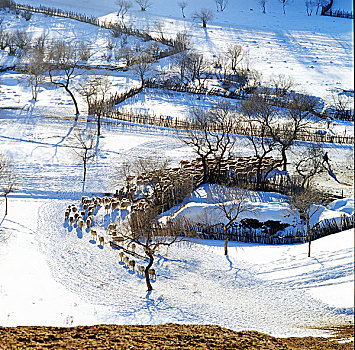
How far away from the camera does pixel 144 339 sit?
9469mm

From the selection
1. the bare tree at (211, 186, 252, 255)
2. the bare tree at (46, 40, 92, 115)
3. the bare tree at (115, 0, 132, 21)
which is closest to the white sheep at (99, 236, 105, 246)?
the bare tree at (211, 186, 252, 255)

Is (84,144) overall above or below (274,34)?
below

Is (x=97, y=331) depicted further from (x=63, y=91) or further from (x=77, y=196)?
(x=63, y=91)

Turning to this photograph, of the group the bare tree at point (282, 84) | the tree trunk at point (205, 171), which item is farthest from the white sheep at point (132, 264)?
the bare tree at point (282, 84)

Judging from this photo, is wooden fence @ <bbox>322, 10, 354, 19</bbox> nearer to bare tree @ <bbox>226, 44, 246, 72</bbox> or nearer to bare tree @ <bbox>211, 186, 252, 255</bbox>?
bare tree @ <bbox>226, 44, 246, 72</bbox>

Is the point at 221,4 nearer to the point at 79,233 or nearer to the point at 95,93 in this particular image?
the point at 95,93

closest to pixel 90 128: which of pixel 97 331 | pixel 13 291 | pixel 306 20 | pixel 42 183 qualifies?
pixel 42 183

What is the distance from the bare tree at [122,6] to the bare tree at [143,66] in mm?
16784

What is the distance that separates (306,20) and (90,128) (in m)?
42.9

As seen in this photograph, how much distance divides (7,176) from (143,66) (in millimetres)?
21974

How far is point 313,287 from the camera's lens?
52.1ft

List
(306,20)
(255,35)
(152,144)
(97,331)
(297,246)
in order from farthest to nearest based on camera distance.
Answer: (306,20), (255,35), (152,144), (297,246), (97,331)

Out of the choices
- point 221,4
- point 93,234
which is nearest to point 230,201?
point 93,234

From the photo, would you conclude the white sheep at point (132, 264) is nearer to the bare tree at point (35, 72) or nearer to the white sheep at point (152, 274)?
the white sheep at point (152, 274)
